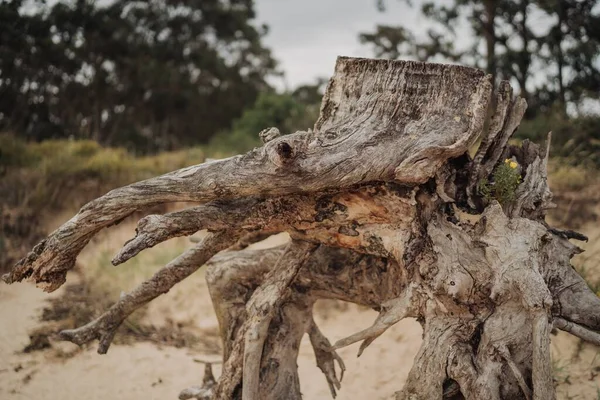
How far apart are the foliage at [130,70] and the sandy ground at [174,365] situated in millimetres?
6360

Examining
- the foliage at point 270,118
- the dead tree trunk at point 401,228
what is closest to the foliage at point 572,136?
the dead tree trunk at point 401,228

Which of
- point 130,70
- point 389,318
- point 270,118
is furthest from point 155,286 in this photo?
point 130,70

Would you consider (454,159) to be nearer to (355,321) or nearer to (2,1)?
(355,321)

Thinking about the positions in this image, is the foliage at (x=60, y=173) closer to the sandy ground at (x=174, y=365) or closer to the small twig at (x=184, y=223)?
the sandy ground at (x=174, y=365)

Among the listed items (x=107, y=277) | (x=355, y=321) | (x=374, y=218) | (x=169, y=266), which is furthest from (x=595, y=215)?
(x=107, y=277)

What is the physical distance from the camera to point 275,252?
3.57 meters

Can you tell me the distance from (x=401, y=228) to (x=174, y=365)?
10.2 feet

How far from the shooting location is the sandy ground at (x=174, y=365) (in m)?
4.46

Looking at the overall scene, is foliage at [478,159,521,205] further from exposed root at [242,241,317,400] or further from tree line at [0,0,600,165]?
tree line at [0,0,600,165]

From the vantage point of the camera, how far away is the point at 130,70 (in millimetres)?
16891

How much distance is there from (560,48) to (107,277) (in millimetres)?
8979

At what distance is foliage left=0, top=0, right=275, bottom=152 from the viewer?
12.2 m

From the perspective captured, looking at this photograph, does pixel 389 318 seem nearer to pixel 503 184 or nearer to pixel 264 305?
pixel 264 305

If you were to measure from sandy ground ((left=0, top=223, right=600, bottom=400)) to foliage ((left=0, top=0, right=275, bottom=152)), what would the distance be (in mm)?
6360
